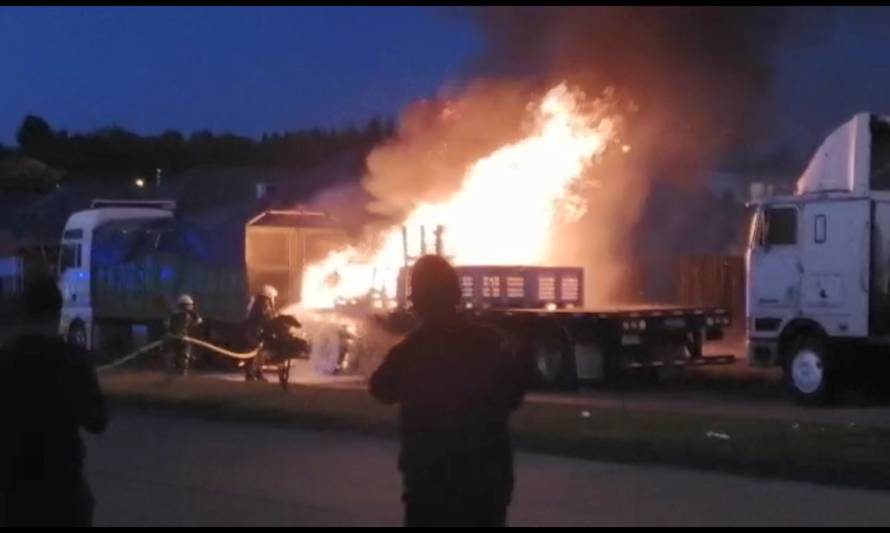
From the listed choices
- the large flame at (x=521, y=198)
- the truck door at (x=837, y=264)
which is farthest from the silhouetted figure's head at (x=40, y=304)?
the large flame at (x=521, y=198)

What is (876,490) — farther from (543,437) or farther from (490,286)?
(490,286)

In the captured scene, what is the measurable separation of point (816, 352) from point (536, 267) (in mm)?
5005

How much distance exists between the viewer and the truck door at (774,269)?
20.2 meters

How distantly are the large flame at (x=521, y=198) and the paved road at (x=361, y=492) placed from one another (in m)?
11.1

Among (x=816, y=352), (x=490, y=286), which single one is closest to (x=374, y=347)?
(x=490, y=286)

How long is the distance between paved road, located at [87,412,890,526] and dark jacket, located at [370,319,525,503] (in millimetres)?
4598

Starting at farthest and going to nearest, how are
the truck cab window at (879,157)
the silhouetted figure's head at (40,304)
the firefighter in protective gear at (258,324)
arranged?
the firefighter in protective gear at (258,324)
the truck cab window at (879,157)
the silhouetted figure's head at (40,304)

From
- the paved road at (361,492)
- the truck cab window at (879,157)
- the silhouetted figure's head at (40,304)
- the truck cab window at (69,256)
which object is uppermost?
the truck cab window at (879,157)

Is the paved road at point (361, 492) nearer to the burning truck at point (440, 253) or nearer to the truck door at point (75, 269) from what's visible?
the burning truck at point (440, 253)

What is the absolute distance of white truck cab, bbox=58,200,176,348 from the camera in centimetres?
3159

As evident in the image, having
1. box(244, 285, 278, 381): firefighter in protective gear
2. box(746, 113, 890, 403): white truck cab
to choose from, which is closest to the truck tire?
box(746, 113, 890, 403): white truck cab

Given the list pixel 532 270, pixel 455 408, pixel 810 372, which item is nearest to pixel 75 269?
pixel 532 270

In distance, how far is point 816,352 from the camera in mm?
19688

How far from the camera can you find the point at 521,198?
26.5m
